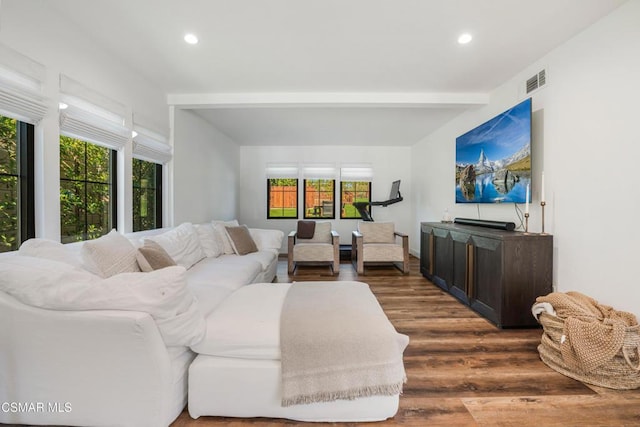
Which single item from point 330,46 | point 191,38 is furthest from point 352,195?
point 191,38

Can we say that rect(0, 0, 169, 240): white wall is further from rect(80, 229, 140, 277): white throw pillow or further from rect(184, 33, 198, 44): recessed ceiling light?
rect(184, 33, 198, 44): recessed ceiling light

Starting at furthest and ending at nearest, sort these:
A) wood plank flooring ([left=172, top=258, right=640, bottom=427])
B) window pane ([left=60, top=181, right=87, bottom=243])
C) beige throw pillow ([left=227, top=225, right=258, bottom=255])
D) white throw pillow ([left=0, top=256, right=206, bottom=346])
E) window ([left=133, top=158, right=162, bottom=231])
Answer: beige throw pillow ([left=227, top=225, right=258, bottom=255])
window ([left=133, top=158, right=162, bottom=231])
window pane ([left=60, top=181, right=87, bottom=243])
wood plank flooring ([left=172, top=258, right=640, bottom=427])
white throw pillow ([left=0, top=256, right=206, bottom=346])

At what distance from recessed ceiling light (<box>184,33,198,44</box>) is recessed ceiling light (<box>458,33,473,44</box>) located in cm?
226

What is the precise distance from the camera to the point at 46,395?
1275mm

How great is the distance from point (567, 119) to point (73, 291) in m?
3.66

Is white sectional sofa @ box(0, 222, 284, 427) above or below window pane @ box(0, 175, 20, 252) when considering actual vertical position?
below

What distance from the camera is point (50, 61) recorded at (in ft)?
6.67

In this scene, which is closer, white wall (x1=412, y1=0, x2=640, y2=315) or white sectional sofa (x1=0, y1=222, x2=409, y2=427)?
white sectional sofa (x1=0, y1=222, x2=409, y2=427)

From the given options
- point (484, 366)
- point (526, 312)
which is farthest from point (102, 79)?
point (526, 312)

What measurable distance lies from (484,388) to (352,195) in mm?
5160

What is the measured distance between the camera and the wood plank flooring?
1420 millimetres

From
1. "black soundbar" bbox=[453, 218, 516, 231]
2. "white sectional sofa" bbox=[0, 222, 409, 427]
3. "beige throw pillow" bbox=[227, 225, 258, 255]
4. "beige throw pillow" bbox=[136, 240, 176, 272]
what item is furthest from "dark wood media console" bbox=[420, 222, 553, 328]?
"beige throw pillow" bbox=[136, 240, 176, 272]

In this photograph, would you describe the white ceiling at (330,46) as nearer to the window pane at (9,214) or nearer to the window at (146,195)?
the window at (146,195)

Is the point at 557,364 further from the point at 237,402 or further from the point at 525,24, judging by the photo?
the point at 525,24
